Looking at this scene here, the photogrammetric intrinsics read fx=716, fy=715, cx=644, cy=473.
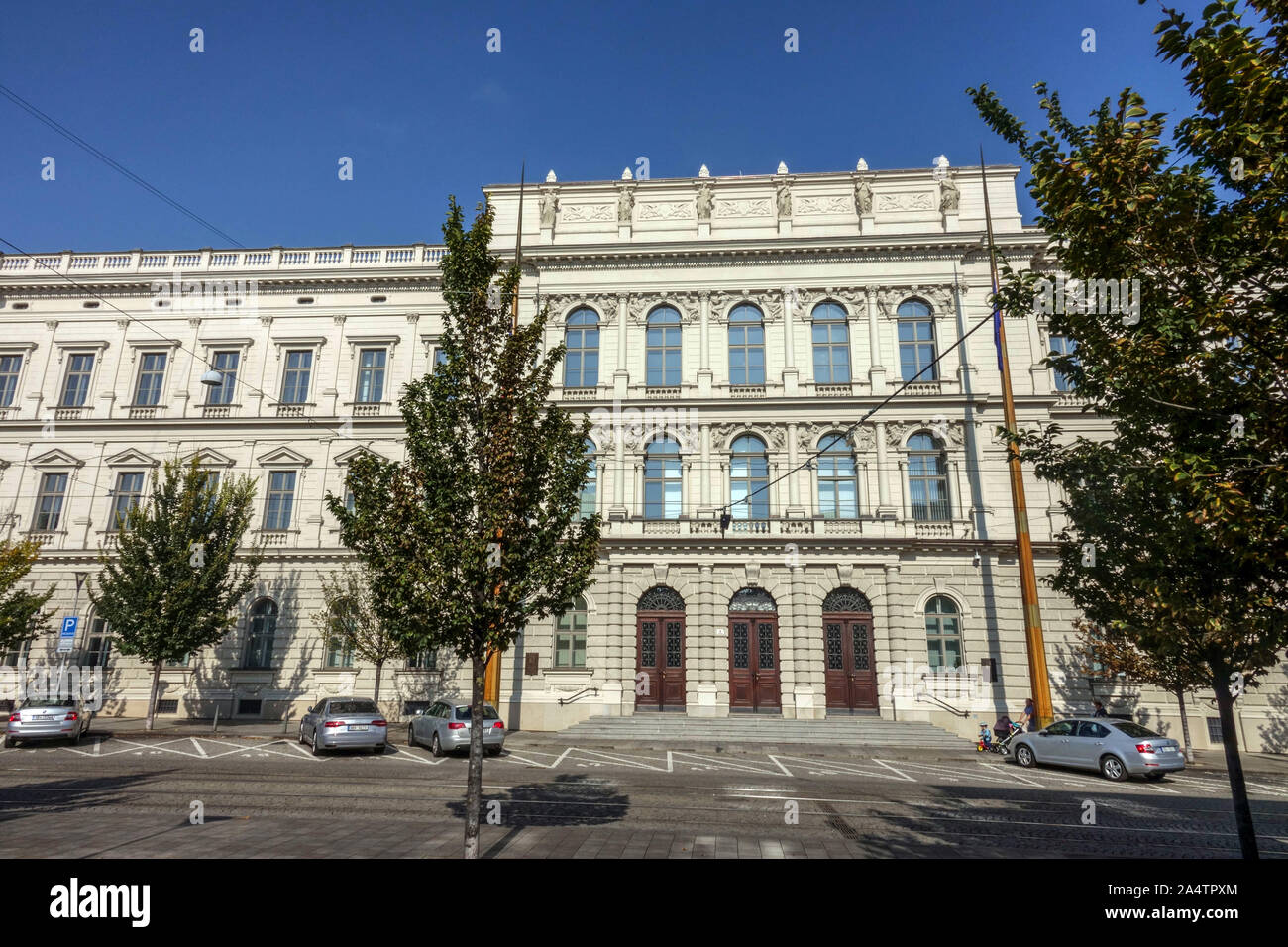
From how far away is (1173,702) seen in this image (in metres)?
26.7

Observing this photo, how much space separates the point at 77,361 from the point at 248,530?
13.5 meters

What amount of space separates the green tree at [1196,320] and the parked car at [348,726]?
19045mm

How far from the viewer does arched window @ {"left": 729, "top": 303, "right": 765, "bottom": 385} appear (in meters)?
32.3

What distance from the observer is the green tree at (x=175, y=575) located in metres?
26.0

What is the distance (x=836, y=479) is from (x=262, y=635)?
84.7 feet

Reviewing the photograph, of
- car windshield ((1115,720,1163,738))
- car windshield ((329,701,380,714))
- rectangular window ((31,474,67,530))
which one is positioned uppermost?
rectangular window ((31,474,67,530))

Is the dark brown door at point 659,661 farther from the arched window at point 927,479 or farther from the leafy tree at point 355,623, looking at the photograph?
the arched window at point 927,479

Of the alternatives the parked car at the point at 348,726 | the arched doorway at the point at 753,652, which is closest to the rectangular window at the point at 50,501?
the parked car at the point at 348,726

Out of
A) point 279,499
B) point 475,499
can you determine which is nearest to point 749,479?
point 279,499

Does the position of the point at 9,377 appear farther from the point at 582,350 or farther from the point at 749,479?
the point at 749,479

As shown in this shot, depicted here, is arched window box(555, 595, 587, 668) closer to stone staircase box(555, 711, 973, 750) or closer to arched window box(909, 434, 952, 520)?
stone staircase box(555, 711, 973, 750)

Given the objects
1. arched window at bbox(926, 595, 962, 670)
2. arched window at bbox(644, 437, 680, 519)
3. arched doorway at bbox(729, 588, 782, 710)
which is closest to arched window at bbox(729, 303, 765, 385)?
arched window at bbox(644, 437, 680, 519)

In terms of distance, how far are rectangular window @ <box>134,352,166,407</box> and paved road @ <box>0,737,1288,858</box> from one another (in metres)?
18.7
